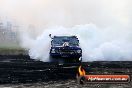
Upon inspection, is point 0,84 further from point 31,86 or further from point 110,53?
point 110,53

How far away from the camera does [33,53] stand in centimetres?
4509

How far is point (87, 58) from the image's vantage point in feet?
138

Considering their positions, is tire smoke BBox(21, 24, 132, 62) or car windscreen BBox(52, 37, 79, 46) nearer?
car windscreen BBox(52, 37, 79, 46)

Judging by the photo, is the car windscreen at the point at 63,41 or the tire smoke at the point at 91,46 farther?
the tire smoke at the point at 91,46

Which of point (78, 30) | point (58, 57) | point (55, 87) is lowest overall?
point (55, 87)

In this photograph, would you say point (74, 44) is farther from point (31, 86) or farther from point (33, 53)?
point (31, 86)

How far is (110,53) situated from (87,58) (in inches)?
134

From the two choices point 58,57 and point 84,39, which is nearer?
point 58,57

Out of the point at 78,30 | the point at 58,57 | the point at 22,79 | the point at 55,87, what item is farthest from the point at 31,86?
the point at 78,30

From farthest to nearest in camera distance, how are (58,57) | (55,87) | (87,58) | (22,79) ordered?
(87,58) → (58,57) → (22,79) → (55,87)

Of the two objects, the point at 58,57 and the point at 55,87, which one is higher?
the point at 58,57

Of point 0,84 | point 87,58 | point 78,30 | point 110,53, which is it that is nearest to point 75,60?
point 87,58

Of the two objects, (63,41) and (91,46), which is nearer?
(63,41)

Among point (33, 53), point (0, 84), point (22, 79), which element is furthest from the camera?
point (33, 53)
